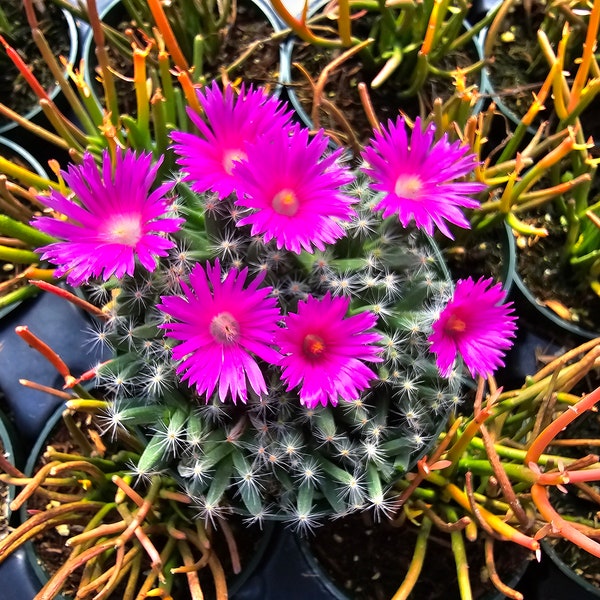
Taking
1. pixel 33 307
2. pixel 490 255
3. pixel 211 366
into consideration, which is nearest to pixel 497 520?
pixel 211 366

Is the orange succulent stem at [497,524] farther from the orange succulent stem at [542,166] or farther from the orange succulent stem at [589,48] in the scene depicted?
the orange succulent stem at [589,48]

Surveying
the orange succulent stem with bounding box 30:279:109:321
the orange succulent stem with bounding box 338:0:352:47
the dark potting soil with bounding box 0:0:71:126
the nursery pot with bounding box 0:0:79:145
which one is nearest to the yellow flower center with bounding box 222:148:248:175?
the orange succulent stem with bounding box 30:279:109:321

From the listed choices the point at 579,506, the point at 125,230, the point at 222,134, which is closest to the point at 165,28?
the point at 222,134

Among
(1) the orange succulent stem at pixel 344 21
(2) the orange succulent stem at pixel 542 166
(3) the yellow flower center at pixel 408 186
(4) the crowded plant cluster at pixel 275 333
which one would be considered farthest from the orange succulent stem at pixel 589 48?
(3) the yellow flower center at pixel 408 186

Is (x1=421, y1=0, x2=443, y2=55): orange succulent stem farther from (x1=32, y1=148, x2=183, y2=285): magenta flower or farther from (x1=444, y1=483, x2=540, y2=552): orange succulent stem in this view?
(x1=444, y1=483, x2=540, y2=552): orange succulent stem

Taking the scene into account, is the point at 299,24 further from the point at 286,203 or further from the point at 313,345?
the point at 313,345

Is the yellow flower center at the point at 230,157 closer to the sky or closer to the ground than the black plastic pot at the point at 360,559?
closer to the sky

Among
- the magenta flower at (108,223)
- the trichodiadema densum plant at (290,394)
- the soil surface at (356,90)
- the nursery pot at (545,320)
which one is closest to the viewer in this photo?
the magenta flower at (108,223)

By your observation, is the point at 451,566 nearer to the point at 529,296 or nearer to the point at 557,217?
the point at 529,296
